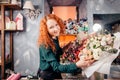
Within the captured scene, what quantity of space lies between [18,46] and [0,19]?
658 mm

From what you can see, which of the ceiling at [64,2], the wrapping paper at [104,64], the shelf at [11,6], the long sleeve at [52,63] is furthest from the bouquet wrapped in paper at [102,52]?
the ceiling at [64,2]

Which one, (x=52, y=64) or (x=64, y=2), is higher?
(x=64, y=2)

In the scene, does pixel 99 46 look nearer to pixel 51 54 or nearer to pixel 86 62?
pixel 86 62

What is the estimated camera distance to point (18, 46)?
14.4 ft

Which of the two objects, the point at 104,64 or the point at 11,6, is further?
the point at 11,6

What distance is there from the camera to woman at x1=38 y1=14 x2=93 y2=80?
147 centimetres

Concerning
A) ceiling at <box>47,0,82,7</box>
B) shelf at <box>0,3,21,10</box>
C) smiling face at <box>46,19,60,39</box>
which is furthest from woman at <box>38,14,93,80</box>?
ceiling at <box>47,0,82,7</box>

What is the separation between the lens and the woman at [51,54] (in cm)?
147

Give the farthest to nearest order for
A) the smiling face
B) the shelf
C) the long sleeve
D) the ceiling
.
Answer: the ceiling
the shelf
the smiling face
the long sleeve

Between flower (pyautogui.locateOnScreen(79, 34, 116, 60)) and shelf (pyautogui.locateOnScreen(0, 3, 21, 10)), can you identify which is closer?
flower (pyautogui.locateOnScreen(79, 34, 116, 60))

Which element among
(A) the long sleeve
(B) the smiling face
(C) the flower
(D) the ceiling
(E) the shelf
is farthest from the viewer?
(D) the ceiling

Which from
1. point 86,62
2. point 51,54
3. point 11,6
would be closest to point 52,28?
point 51,54

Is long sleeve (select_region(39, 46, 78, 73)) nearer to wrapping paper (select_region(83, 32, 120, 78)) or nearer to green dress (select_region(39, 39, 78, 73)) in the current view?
green dress (select_region(39, 39, 78, 73))

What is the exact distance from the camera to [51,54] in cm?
152
